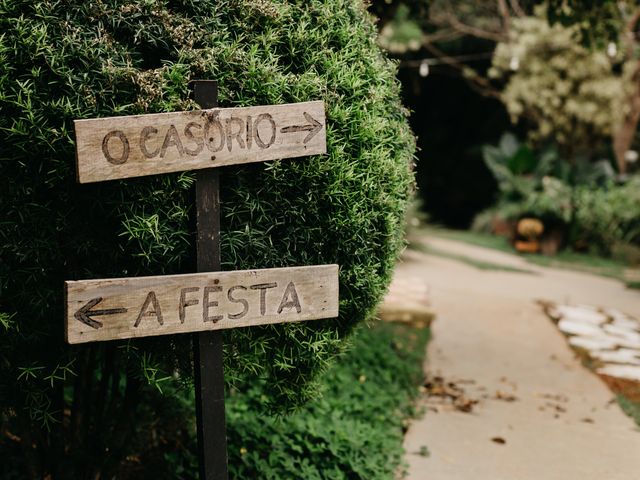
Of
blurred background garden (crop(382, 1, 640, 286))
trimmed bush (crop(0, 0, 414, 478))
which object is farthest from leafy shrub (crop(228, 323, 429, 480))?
blurred background garden (crop(382, 1, 640, 286))

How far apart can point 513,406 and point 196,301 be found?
3.35m

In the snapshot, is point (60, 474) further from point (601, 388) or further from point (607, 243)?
point (607, 243)

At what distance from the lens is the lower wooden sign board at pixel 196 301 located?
2.23 meters

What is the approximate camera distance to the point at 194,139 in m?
2.32

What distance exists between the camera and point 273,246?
2.57 m

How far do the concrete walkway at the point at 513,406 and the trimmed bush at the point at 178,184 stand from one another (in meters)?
1.66

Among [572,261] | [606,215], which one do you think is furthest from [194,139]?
[606,215]

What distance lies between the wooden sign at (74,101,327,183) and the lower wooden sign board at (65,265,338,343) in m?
0.38

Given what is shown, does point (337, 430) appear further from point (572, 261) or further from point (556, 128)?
point (556, 128)

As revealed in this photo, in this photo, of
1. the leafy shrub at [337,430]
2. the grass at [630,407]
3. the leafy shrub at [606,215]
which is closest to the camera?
the leafy shrub at [337,430]

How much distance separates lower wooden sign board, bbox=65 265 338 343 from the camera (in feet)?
7.30

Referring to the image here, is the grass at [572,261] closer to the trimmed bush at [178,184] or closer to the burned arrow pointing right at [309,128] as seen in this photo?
the trimmed bush at [178,184]

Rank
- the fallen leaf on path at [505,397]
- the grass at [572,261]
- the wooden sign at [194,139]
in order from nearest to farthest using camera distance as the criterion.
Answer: the wooden sign at [194,139] < the fallen leaf on path at [505,397] < the grass at [572,261]

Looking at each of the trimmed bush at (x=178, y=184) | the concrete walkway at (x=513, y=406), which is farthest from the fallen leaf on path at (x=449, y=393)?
the trimmed bush at (x=178, y=184)
